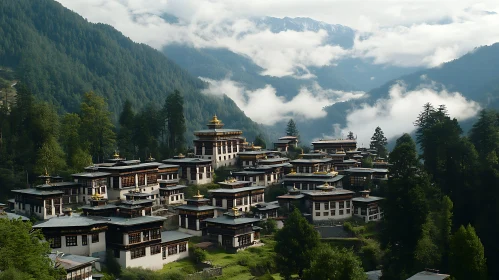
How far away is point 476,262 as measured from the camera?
141 feet

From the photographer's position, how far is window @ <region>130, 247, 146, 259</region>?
50500 millimetres

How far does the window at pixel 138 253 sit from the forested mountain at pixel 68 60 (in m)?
90.7

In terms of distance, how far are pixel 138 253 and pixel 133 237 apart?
1.50 meters

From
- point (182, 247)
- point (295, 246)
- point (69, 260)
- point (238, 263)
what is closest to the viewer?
point (69, 260)

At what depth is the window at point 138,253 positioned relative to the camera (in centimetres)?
5050

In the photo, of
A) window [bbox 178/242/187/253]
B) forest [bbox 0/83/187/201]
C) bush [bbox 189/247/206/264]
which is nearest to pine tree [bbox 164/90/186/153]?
forest [bbox 0/83/187/201]

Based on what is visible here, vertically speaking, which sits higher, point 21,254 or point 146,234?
point 21,254

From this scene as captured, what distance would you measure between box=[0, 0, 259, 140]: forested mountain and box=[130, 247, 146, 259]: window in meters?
90.7

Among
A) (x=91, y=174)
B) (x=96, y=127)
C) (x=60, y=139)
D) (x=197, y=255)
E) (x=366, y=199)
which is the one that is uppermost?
(x=96, y=127)

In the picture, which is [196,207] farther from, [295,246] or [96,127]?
[96,127]

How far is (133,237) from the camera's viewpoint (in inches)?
2000

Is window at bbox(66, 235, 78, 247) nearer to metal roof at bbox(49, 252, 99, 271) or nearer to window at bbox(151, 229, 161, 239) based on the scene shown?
metal roof at bbox(49, 252, 99, 271)

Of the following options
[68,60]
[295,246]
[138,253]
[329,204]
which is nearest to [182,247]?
[138,253]

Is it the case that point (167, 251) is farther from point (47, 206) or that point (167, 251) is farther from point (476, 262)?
point (476, 262)
